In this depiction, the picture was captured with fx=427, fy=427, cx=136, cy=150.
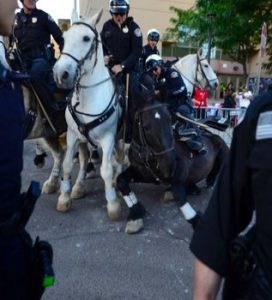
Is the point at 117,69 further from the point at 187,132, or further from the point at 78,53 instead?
the point at 187,132

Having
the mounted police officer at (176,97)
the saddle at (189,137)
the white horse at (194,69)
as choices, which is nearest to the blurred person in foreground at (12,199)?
the mounted police officer at (176,97)

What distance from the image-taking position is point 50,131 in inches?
236

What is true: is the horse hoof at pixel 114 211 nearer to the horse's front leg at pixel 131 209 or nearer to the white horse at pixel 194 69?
the horse's front leg at pixel 131 209

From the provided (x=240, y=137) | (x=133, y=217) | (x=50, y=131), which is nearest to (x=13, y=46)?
(x=50, y=131)

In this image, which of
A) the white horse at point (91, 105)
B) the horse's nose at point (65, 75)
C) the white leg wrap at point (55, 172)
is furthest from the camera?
the white leg wrap at point (55, 172)

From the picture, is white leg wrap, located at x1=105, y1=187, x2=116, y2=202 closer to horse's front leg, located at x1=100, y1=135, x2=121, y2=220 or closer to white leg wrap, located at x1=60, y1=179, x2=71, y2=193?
horse's front leg, located at x1=100, y1=135, x2=121, y2=220

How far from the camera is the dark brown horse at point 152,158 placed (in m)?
4.74

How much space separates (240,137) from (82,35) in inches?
143

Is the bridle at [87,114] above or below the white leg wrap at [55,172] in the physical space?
above

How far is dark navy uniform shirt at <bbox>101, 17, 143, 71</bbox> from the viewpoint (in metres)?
5.73

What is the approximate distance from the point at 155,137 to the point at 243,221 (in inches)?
132

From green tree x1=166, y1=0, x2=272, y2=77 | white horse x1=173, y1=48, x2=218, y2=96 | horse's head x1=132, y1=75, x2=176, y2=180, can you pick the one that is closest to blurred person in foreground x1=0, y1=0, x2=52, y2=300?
horse's head x1=132, y1=75, x2=176, y2=180

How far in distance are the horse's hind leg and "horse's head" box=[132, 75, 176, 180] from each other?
5.39 ft

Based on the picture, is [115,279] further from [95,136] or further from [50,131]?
[50,131]
